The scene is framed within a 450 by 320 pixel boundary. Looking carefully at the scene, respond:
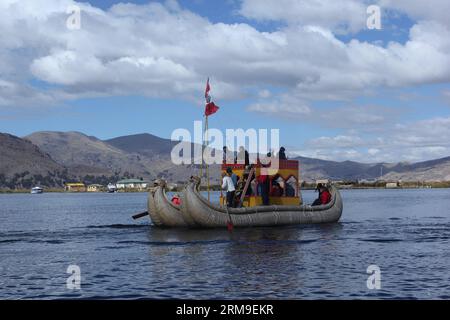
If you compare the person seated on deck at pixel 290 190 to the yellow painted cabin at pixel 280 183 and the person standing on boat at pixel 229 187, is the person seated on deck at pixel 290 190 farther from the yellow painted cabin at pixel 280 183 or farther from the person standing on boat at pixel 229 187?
the person standing on boat at pixel 229 187

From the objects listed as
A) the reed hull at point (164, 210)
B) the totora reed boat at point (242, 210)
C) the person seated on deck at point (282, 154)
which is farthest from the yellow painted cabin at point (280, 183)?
the reed hull at point (164, 210)

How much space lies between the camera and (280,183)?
4372cm

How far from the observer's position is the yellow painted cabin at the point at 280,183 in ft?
138

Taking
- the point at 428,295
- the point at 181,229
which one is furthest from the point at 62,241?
the point at 428,295

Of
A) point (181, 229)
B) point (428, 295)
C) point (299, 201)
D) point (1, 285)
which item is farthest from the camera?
point (299, 201)

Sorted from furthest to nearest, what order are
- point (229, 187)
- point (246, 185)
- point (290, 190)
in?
point (290, 190) → point (246, 185) → point (229, 187)

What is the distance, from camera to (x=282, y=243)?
34.0 meters

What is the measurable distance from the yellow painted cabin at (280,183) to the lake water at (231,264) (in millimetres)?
2351

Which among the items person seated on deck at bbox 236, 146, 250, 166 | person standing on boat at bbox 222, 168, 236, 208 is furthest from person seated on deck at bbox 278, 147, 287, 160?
person standing on boat at bbox 222, 168, 236, 208

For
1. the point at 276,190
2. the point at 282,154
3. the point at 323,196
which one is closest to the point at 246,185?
the point at 276,190

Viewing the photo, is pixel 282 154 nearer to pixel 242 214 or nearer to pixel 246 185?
pixel 246 185

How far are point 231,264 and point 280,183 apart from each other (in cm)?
1702

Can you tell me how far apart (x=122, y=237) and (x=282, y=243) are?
1127 cm
